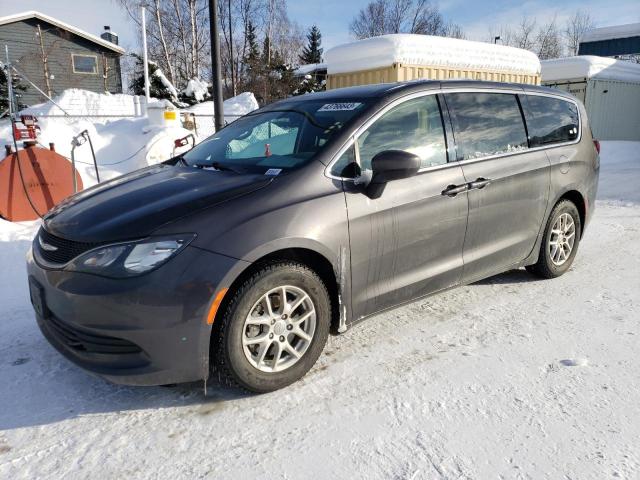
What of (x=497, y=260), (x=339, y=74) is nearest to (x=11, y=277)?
(x=497, y=260)

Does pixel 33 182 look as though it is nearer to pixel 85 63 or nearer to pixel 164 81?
pixel 164 81

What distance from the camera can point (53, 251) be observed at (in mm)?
2637

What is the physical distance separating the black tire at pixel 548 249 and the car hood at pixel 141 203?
2.79 m

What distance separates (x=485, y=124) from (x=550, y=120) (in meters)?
0.99

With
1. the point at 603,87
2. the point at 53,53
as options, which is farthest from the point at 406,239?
the point at 53,53

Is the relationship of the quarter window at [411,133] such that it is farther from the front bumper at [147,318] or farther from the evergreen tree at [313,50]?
the evergreen tree at [313,50]

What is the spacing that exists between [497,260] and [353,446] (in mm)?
2181

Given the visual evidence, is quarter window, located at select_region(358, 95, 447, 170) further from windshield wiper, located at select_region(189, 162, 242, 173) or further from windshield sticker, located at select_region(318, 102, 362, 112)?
windshield wiper, located at select_region(189, 162, 242, 173)

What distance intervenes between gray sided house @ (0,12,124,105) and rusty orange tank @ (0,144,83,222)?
21.7m

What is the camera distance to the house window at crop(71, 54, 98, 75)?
2688cm

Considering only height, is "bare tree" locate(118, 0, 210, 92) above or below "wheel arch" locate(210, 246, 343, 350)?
above

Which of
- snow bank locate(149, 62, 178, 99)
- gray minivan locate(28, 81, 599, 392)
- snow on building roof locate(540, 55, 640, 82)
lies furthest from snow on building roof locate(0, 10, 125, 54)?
gray minivan locate(28, 81, 599, 392)

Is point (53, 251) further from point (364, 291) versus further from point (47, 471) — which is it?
point (364, 291)

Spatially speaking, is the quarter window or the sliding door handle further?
the sliding door handle
